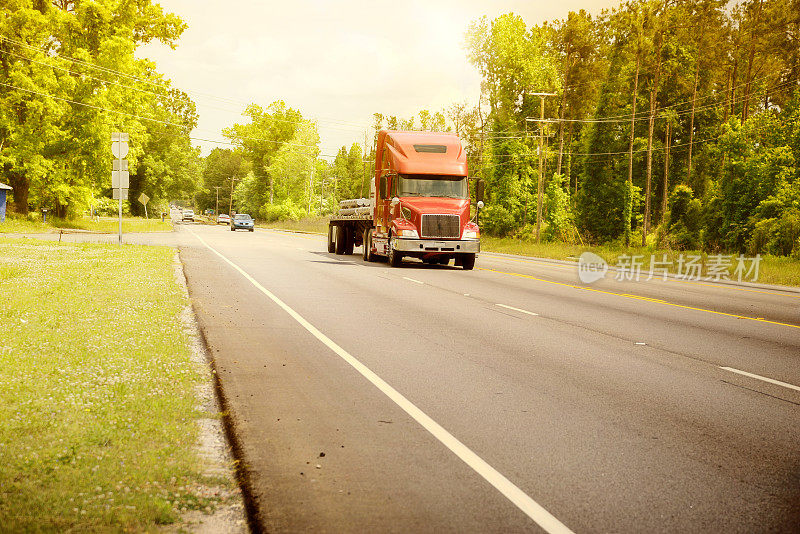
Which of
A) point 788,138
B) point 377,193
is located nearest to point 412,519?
point 377,193

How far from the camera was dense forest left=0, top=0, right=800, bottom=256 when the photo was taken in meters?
41.6

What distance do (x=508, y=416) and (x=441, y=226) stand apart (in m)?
16.8

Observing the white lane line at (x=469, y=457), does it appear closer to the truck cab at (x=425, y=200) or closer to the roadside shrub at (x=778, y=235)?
the truck cab at (x=425, y=200)

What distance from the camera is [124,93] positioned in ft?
145

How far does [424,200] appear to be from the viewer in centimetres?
2267

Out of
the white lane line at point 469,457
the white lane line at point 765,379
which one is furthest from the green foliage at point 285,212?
the white lane line at point 469,457

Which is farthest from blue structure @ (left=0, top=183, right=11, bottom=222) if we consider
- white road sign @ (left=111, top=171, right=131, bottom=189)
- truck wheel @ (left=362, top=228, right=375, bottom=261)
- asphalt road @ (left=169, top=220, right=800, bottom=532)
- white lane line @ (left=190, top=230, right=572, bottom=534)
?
white lane line @ (left=190, top=230, right=572, bottom=534)

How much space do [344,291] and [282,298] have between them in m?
2.03

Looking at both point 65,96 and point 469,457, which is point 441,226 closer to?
point 469,457

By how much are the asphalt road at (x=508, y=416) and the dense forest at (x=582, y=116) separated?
26187 mm

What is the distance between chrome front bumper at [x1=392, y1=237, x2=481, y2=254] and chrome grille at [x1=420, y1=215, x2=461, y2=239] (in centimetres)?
21

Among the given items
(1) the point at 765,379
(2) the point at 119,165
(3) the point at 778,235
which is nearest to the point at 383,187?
(2) the point at 119,165

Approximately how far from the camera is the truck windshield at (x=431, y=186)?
2286 centimetres

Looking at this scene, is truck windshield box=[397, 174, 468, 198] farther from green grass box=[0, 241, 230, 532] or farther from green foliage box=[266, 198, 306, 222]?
green foliage box=[266, 198, 306, 222]
